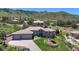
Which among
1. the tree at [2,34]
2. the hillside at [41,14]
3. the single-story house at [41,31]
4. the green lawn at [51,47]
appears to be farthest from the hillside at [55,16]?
the tree at [2,34]

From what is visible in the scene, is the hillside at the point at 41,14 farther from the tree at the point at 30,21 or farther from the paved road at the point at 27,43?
the paved road at the point at 27,43

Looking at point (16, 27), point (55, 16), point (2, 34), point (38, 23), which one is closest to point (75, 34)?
point (55, 16)

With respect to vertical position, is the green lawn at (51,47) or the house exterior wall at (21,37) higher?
the house exterior wall at (21,37)

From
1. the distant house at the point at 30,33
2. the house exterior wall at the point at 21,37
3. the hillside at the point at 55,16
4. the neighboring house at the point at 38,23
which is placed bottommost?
the house exterior wall at the point at 21,37

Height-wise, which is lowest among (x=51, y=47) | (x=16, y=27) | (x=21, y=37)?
(x=51, y=47)

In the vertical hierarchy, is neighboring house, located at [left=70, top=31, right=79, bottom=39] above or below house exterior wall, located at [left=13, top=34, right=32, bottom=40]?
above

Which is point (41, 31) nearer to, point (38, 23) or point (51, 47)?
point (38, 23)

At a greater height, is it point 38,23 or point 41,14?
point 41,14

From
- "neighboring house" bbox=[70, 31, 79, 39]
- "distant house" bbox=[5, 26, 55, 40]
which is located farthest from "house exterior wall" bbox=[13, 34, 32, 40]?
"neighboring house" bbox=[70, 31, 79, 39]

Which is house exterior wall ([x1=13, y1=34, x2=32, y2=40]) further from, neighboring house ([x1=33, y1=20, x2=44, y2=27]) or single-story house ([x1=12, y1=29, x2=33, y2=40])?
neighboring house ([x1=33, y1=20, x2=44, y2=27])
